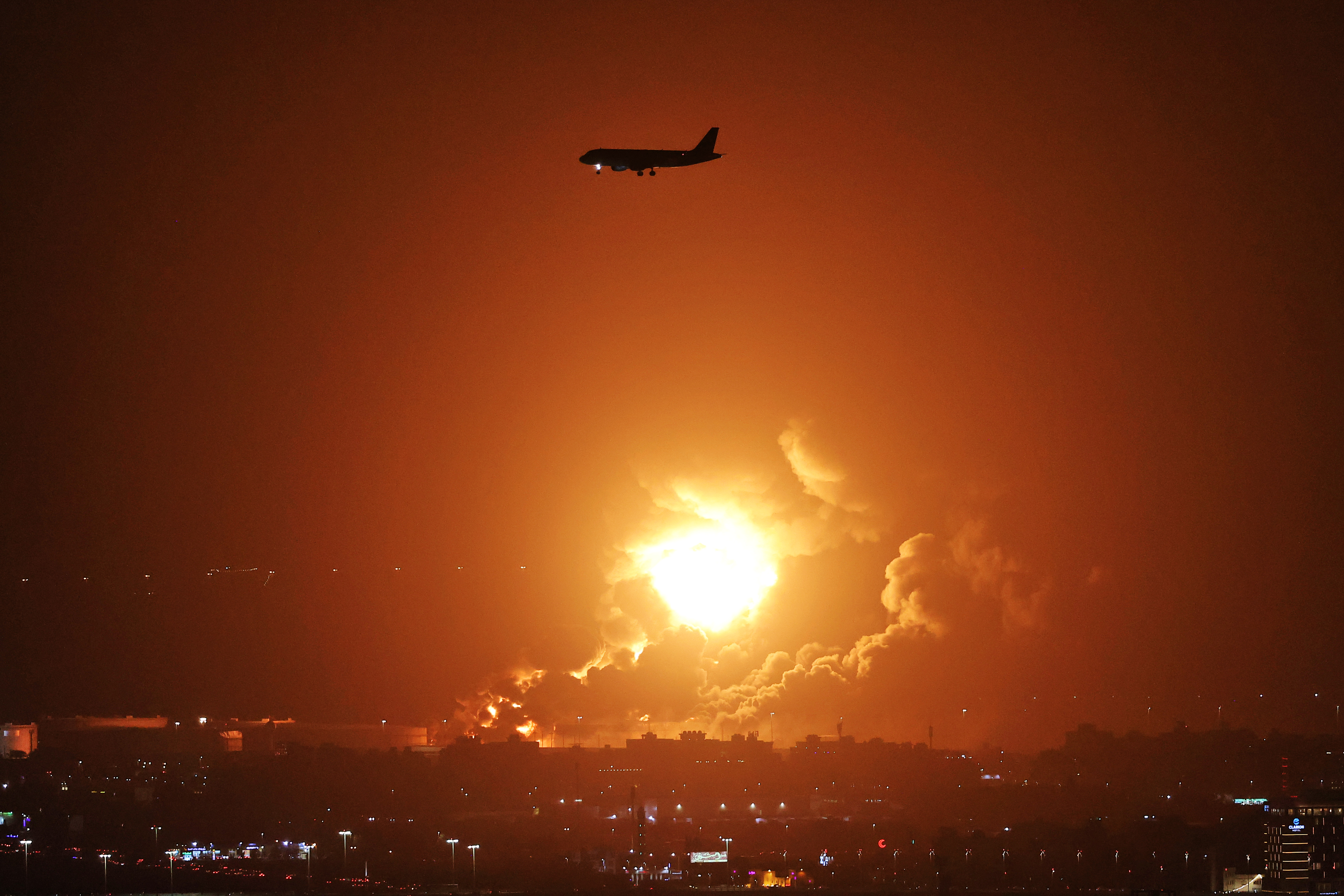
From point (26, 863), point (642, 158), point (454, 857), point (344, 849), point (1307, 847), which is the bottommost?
point (1307, 847)

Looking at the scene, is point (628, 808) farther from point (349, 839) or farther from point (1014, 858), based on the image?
point (1014, 858)

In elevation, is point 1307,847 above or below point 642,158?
below

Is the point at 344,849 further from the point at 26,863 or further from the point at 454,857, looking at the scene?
the point at 26,863

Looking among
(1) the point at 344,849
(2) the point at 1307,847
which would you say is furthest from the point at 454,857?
(2) the point at 1307,847

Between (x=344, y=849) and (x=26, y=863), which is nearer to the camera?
(x=26, y=863)

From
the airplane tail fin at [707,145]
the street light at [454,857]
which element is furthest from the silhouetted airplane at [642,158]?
the street light at [454,857]

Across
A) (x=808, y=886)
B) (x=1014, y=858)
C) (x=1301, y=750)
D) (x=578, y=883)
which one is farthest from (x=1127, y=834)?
(x=1301, y=750)

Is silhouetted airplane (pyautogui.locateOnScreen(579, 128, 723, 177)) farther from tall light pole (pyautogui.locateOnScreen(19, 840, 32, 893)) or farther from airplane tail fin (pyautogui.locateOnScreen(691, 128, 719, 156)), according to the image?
Result: tall light pole (pyautogui.locateOnScreen(19, 840, 32, 893))

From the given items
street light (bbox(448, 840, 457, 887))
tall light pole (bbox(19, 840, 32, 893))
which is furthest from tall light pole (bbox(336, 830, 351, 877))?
tall light pole (bbox(19, 840, 32, 893))
